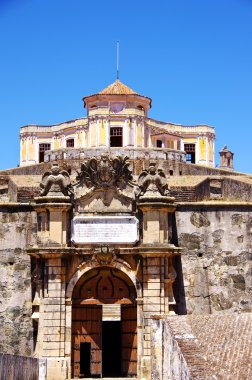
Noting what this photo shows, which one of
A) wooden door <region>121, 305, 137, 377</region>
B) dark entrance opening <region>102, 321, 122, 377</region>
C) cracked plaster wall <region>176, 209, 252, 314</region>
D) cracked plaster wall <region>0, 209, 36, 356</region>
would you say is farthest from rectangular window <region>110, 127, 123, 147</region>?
wooden door <region>121, 305, 137, 377</region>

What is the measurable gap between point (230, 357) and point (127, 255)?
1065 cm

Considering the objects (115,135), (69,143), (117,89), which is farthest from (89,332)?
(69,143)

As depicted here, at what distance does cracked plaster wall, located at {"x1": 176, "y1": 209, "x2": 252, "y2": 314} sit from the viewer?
30266 millimetres

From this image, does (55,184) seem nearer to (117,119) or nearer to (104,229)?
(104,229)

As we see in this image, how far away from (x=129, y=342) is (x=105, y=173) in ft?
20.4

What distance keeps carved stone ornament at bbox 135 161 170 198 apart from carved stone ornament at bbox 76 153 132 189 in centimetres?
62

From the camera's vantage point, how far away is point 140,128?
60062mm

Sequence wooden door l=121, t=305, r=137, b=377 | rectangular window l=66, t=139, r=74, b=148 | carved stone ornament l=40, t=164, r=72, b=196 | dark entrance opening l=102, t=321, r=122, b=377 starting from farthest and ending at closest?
Answer: rectangular window l=66, t=139, r=74, b=148 < dark entrance opening l=102, t=321, r=122, b=377 < wooden door l=121, t=305, r=137, b=377 < carved stone ornament l=40, t=164, r=72, b=196

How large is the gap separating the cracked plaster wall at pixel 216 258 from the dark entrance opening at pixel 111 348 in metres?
4.85

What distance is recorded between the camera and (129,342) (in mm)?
29562

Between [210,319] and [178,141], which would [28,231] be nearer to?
[210,319]

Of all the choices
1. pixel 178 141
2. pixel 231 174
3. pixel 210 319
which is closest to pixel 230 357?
pixel 210 319

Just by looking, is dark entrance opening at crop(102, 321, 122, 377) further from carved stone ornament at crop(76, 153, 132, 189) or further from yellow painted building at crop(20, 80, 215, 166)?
yellow painted building at crop(20, 80, 215, 166)

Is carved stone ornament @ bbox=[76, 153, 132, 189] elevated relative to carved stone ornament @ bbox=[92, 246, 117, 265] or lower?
elevated
